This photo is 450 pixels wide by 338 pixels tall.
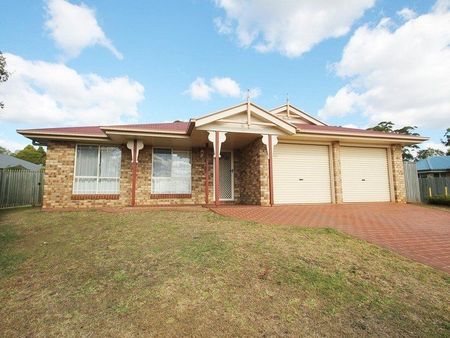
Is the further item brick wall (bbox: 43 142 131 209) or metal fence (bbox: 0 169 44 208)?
metal fence (bbox: 0 169 44 208)

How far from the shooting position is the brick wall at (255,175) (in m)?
10.1

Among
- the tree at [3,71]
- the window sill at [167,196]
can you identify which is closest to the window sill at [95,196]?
the window sill at [167,196]

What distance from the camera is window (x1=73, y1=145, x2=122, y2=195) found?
35.3 feet

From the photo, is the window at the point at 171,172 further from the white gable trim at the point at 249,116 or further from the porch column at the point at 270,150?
the porch column at the point at 270,150

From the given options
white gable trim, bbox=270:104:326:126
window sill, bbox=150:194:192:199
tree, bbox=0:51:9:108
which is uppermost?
tree, bbox=0:51:9:108

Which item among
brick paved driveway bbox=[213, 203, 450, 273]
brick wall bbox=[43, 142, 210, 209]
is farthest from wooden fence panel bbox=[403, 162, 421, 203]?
brick wall bbox=[43, 142, 210, 209]

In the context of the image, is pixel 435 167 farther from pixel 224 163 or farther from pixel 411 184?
pixel 224 163

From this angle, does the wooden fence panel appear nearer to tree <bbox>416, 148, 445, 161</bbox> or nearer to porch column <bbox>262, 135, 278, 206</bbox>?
porch column <bbox>262, 135, 278, 206</bbox>

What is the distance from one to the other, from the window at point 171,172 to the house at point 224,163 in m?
0.05

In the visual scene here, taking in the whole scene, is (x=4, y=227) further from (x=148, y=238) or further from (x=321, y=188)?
(x=321, y=188)

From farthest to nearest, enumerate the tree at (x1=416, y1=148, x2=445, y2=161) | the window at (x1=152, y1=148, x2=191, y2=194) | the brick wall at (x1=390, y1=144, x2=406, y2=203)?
1. the tree at (x1=416, y1=148, x2=445, y2=161)
2. the brick wall at (x1=390, y1=144, x2=406, y2=203)
3. the window at (x1=152, y1=148, x2=191, y2=194)

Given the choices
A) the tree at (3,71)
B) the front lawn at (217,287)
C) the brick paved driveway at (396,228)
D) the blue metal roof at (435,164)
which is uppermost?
the tree at (3,71)

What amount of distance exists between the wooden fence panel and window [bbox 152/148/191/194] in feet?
38.5

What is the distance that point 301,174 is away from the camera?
11.4m
